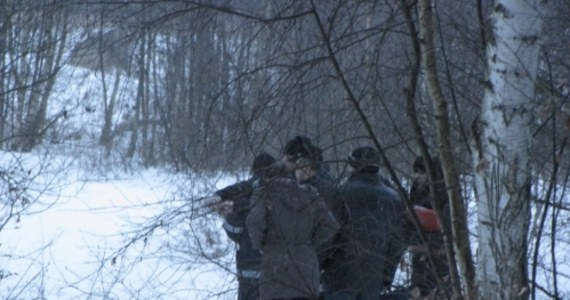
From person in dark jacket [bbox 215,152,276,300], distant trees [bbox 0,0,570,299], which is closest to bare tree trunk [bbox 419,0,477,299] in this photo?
distant trees [bbox 0,0,570,299]

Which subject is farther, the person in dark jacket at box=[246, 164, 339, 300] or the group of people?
the person in dark jacket at box=[246, 164, 339, 300]

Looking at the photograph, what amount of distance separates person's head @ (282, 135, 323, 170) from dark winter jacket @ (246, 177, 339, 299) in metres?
0.77

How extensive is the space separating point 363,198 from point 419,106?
912mm

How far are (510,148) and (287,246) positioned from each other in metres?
2.73

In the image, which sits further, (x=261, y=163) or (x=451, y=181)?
(x=261, y=163)

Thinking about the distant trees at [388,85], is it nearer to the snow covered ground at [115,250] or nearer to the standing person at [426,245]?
the standing person at [426,245]

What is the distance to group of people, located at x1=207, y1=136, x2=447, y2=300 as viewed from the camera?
619 cm

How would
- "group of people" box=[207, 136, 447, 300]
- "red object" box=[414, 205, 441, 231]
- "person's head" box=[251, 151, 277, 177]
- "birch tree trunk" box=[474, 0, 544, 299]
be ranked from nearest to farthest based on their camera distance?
1. "birch tree trunk" box=[474, 0, 544, 299]
2. "person's head" box=[251, 151, 277, 177]
3. "group of people" box=[207, 136, 447, 300]
4. "red object" box=[414, 205, 441, 231]

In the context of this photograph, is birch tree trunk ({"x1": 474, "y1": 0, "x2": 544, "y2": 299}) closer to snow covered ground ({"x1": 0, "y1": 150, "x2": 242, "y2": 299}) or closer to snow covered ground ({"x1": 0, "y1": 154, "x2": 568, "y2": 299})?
snow covered ground ({"x1": 0, "y1": 154, "x2": 568, "y2": 299})

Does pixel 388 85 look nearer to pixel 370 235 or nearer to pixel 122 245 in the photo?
pixel 370 235

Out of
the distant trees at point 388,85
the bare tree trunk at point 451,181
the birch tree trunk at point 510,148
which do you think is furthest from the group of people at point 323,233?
the birch tree trunk at point 510,148

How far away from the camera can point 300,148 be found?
20.1 feet

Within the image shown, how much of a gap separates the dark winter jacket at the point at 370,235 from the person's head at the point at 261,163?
0.64m

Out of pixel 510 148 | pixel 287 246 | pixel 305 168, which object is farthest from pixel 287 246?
pixel 510 148
